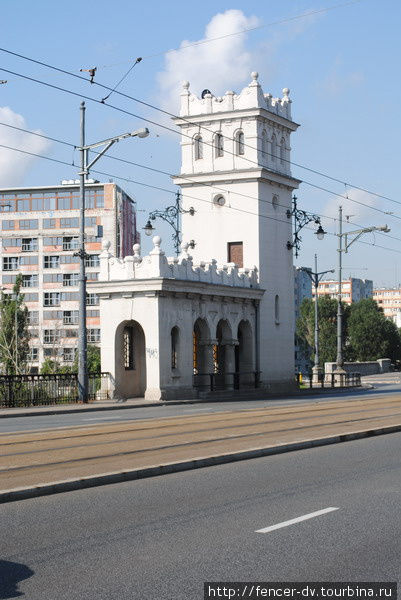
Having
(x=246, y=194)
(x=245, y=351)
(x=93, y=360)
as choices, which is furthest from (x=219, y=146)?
(x=93, y=360)

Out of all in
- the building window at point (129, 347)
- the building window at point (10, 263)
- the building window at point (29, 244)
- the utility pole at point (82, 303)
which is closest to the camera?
the utility pole at point (82, 303)

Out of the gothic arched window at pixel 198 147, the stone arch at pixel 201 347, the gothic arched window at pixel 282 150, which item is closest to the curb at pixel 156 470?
the stone arch at pixel 201 347

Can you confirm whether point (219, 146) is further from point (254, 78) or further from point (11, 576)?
point (11, 576)

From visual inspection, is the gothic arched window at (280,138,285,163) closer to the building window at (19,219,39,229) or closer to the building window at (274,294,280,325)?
the building window at (274,294,280,325)

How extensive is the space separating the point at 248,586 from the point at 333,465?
7.66 meters

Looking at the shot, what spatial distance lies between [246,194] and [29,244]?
274 feet

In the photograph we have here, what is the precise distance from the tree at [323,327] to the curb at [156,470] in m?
112

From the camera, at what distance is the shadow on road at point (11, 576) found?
279 inches

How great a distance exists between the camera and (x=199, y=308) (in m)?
44.3

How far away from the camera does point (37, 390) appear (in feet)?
119

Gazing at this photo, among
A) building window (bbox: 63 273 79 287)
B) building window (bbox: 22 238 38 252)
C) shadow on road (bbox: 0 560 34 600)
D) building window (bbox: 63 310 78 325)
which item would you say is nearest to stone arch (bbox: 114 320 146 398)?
shadow on road (bbox: 0 560 34 600)

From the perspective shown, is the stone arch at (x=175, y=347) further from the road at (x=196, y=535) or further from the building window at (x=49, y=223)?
the building window at (x=49, y=223)

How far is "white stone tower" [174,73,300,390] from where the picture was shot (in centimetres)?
5088

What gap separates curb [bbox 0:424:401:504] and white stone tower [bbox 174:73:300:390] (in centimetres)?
3250
